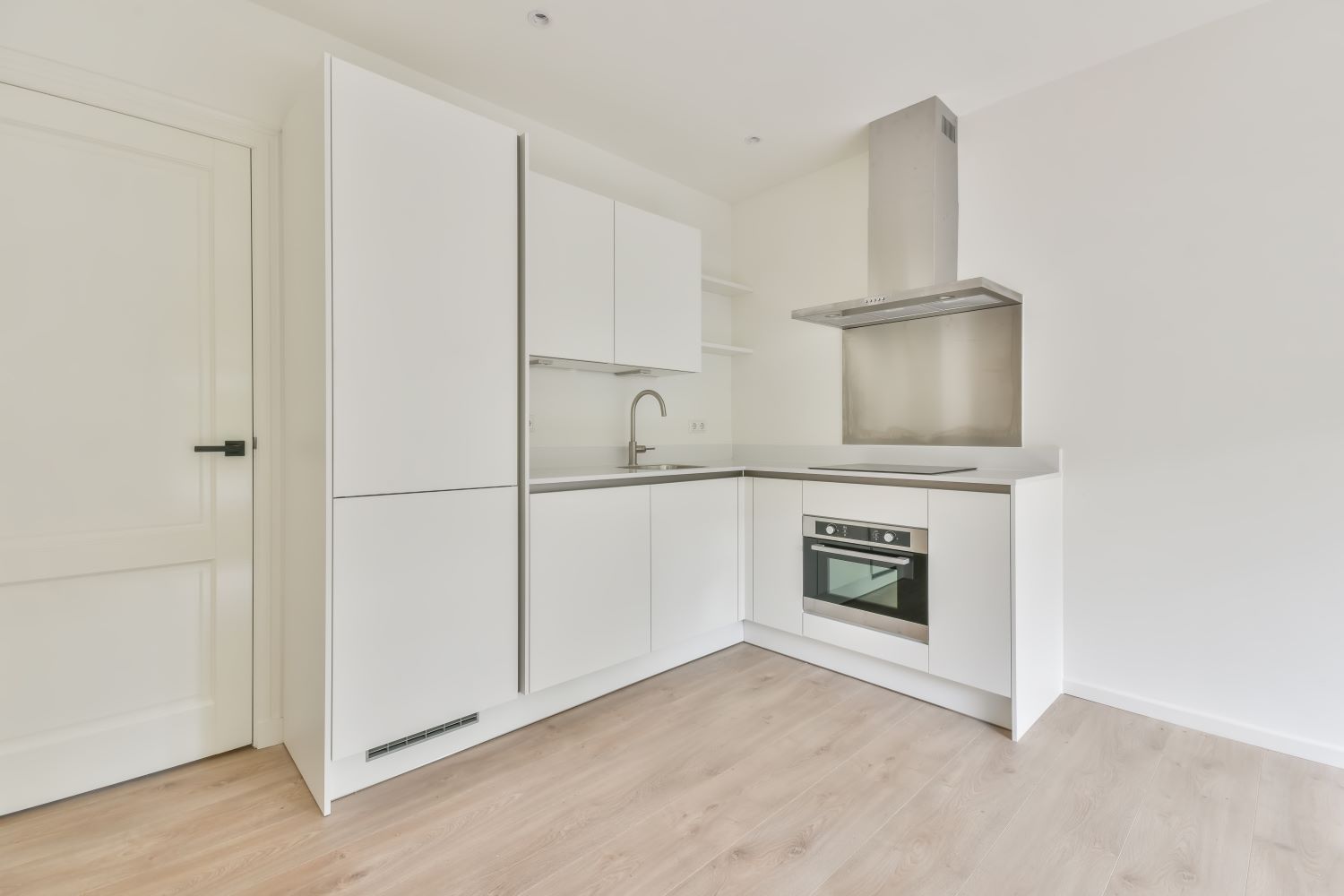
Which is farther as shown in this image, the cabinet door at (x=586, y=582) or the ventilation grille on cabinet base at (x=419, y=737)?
the cabinet door at (x=586, y=582)

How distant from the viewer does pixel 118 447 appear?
1.93 metres

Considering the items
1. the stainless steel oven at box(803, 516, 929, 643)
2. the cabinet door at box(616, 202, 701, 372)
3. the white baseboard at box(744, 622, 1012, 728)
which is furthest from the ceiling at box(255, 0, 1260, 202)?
the white baseboard at box(744, 622, 1012, 728)

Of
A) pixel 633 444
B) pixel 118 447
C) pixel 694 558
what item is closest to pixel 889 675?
pixel 694 558

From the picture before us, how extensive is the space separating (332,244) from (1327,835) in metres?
3.30

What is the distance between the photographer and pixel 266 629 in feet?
7.14

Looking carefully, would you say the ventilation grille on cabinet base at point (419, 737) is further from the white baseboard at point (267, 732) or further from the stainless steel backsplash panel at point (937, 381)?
the stainless steel backsplash panel at point (937, 381)

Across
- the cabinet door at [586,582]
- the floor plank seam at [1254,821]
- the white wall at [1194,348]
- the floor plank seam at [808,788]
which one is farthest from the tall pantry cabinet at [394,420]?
the white wall at [1194,348]

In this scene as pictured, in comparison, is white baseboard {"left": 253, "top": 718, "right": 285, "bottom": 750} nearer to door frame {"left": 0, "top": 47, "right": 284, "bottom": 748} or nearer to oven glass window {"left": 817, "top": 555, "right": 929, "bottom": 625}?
door frame {"left": 0, "top": 47, "right": 284, "bottom": 748}

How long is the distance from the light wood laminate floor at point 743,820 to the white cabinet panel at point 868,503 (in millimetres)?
813

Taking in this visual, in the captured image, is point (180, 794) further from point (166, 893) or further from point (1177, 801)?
point (1177, 801)

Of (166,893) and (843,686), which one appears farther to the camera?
(843,686)

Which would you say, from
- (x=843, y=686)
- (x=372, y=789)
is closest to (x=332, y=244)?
(x=372, y=789)

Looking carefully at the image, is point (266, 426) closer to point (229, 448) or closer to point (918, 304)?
point (229, 448)

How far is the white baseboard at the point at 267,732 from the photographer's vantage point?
2.16 meters
